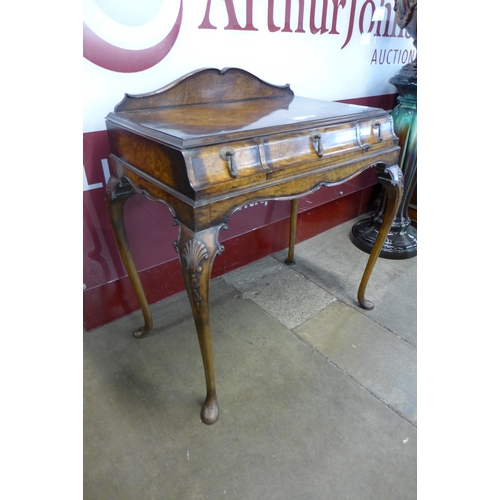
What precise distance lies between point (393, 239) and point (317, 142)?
1480 millimetres

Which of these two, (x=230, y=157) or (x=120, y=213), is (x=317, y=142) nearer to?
(x=230, y=157)

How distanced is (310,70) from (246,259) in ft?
3.68

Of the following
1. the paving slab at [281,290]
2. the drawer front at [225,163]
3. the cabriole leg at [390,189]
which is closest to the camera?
the drawer front at [225,163]

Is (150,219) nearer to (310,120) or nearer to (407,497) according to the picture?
(310,120)

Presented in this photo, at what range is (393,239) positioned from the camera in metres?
2.44

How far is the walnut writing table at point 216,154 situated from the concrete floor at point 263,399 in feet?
0.52

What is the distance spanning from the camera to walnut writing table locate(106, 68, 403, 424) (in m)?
0.98

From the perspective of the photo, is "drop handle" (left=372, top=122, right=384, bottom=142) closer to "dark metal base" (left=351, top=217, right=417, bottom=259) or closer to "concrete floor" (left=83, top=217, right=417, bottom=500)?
"concrete floor" (left=83, top=217, right=417, bottom=500)

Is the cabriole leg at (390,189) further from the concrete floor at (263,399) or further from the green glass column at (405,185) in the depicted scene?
the green glass column at (405,185)

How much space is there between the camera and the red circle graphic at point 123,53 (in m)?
1.28

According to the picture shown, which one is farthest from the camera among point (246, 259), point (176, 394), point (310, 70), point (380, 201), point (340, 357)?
point (380, 201)

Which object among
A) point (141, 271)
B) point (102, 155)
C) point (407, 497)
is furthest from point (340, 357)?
point (102, 155)

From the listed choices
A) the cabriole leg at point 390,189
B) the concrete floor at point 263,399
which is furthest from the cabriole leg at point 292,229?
the cabriole leg at point 390,189

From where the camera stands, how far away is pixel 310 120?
3.90 ft
